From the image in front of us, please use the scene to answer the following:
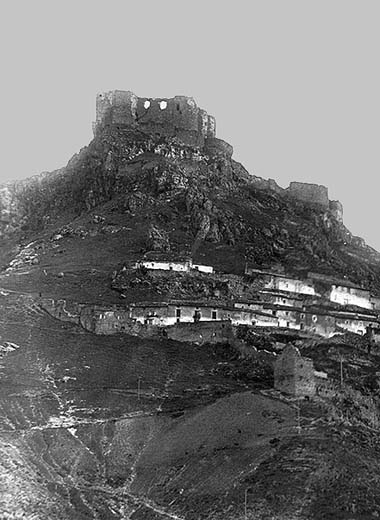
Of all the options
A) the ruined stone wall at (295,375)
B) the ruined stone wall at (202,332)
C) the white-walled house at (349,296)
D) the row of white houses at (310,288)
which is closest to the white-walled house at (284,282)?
the row of white houses at (310,288)

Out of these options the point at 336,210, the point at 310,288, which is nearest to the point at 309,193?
the point at 336,210

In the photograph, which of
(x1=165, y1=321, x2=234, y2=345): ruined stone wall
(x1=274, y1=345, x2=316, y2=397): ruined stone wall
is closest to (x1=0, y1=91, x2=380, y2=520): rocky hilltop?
(x1=165, y1=321, x2=234, y2=345): ruined stone wall

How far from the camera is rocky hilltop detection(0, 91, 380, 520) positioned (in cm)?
6656

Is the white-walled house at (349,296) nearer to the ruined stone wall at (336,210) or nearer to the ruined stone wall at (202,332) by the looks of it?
the ruined stone wall at (202,332)

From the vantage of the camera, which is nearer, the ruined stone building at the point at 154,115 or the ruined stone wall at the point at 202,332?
the ruined stone wall at the point at 202,332

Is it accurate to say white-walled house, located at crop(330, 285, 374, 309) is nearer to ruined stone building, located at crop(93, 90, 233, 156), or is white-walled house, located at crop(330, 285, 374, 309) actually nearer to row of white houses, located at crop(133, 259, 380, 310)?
row of white houses, located at crop(133, 259, 380, 310)

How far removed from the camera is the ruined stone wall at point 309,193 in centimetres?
17638

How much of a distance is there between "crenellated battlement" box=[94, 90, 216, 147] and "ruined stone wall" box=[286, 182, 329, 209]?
19946mm

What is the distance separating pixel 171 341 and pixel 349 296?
38.0 m

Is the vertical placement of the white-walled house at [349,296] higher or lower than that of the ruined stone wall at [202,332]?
higher

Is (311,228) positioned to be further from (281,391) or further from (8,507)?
(8,507)

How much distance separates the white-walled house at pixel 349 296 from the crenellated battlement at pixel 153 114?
48.8 metres

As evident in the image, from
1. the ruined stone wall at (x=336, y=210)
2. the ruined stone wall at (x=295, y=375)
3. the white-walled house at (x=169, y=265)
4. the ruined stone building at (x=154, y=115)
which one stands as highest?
the ruined stone building at (x=154, y=115)

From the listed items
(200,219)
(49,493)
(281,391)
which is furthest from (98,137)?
(49,493)
